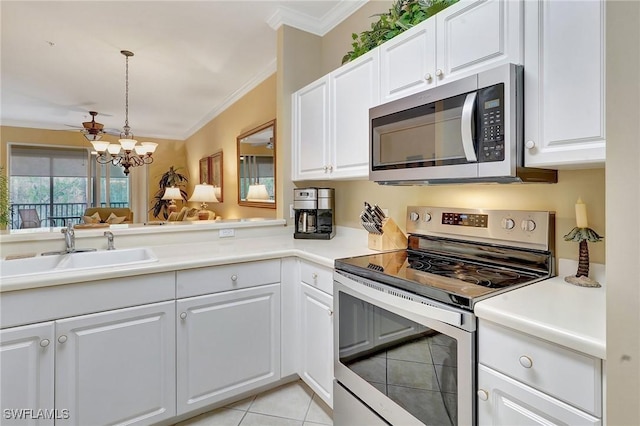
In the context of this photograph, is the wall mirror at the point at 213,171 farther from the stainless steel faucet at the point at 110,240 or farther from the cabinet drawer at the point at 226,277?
the cabinet drawer at the point at 226,277

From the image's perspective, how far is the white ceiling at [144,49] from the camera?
8.36 ft

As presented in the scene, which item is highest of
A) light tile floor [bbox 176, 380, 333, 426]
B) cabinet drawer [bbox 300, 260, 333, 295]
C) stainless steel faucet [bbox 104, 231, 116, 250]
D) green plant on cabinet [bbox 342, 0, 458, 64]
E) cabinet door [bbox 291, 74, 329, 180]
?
green plant on cabinet [bbox 342, 0, 458, 64]

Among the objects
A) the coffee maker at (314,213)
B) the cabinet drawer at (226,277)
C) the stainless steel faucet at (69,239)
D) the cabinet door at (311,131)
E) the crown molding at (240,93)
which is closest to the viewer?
the cabinet drawer at (226,277)

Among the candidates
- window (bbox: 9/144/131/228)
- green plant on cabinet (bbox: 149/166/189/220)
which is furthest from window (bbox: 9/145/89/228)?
green plant on cabinet (bbox: 149/166/189/220)

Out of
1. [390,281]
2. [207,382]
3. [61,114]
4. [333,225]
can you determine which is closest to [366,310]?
[390,281]

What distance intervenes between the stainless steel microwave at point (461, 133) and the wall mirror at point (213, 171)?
414 centimetres

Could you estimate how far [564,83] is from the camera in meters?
1.05

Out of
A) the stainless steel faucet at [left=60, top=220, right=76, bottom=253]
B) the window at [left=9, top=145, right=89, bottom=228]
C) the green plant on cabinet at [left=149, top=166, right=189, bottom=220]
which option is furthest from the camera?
the green plant on cabinet at [left=149, top=166, right=189, bottom=220]

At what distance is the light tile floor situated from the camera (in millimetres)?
1766

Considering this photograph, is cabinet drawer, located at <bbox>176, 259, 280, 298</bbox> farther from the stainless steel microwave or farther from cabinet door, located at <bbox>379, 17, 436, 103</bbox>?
cabinet door, located at <bbox>379, 17, 436, 103</bbox>

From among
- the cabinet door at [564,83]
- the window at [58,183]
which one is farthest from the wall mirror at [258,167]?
the window at [58,183]

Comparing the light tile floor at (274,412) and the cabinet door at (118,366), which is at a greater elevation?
the cabinet door at (118,366)

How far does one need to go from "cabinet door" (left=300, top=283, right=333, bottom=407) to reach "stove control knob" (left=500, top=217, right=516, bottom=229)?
2.82 ft

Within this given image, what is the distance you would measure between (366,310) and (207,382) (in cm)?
96
